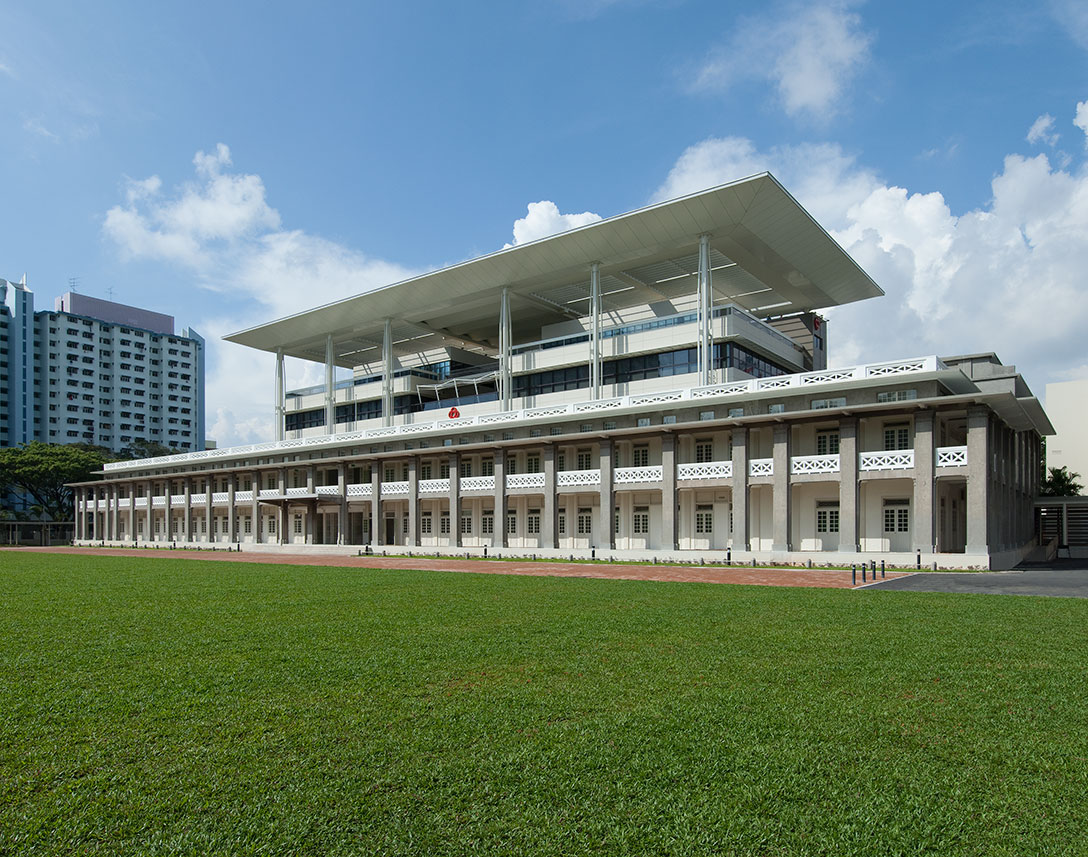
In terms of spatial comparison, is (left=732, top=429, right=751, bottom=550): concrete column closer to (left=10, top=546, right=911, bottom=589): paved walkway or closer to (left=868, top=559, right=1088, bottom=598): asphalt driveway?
(left=10, top=546, right=911, bottom=589): paved walkway

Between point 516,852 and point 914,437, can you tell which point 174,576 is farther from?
point 914,437

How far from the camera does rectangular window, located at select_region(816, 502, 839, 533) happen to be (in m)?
38.1

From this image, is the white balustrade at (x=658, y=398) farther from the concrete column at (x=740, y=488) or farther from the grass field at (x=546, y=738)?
the grass field at (x=546, y=738)

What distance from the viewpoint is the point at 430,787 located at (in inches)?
242

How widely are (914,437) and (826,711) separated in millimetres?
29602

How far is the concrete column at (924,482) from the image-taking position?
33.0 meters

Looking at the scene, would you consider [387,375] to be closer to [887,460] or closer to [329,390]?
[329,390]

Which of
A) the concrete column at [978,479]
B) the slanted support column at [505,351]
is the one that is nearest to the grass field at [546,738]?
the concrete column at [978,479]

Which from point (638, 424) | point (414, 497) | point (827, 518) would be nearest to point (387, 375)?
point (414, 497)

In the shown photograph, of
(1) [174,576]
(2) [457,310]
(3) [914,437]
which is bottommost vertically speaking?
(1) [174,576]

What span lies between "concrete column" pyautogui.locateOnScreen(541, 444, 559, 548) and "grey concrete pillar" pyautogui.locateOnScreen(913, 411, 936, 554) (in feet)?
68.1

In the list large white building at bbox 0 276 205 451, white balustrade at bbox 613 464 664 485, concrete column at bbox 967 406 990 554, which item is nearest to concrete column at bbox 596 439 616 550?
white balustrade at bbox 613 464 664 485

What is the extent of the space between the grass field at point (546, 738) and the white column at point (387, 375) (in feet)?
178

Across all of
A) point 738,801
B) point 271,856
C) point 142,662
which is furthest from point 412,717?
point 142,662
